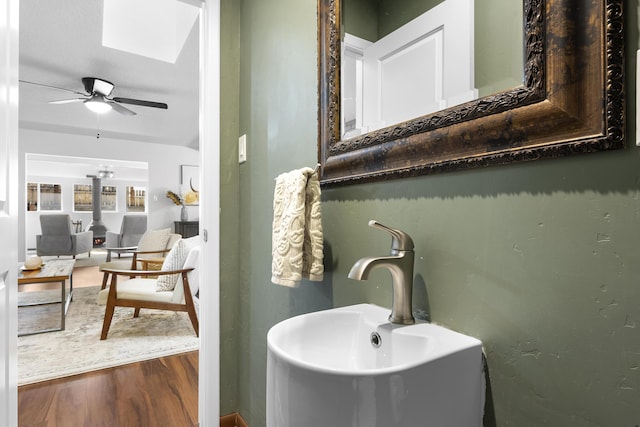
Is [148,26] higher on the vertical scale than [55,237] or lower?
higher

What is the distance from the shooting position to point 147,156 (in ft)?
21.5

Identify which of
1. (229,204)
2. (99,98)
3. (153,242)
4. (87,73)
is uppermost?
(87,73)

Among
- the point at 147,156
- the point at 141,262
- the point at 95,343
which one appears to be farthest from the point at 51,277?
the point at 147,156

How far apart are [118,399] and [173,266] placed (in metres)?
1.04

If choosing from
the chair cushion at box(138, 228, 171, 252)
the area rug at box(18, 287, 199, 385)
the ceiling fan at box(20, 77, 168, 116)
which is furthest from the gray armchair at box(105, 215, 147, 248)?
the area rug at box(18, 287, 199, 385)

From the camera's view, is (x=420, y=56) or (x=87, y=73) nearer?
(x=420, y=56)

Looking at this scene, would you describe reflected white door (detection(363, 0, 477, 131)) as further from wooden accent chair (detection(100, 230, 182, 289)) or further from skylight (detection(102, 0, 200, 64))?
wooden accent chair (detection(100, 230, 182, 289))

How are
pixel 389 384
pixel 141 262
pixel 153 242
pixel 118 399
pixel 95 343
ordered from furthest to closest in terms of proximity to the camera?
pixel 153 242, pixel 141 262, pixel 95 343, pixel 118 399, pixel 389 384

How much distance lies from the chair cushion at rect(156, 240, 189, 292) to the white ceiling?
173 centimetres

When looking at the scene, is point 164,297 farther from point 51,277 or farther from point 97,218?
point 97,218

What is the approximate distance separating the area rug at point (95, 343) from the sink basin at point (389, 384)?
7.11 ft

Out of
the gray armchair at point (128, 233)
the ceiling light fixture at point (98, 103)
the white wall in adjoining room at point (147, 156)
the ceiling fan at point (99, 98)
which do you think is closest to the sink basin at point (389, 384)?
the ceiling fan at point (99, 98)

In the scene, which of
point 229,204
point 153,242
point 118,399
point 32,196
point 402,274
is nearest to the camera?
point 402,274

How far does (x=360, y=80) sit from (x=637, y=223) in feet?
2.35
